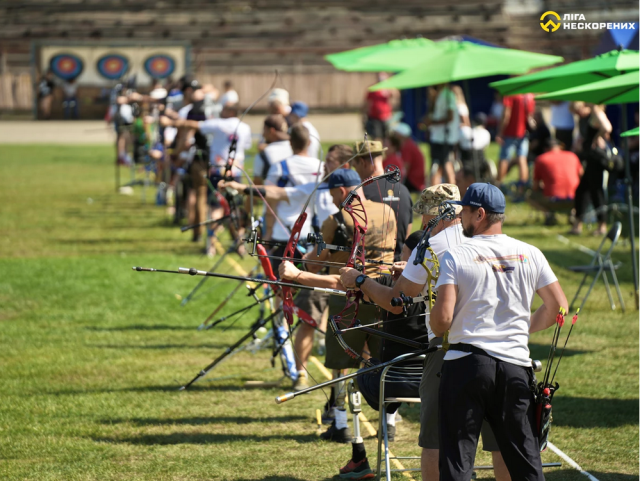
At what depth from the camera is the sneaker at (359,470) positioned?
5.19 meters

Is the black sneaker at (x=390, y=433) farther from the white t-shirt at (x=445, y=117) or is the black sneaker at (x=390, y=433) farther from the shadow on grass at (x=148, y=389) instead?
the white t-shirt at (x=445, y=117)

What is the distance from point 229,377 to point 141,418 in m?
1.15

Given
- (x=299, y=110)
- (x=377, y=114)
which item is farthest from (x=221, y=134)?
(x=377, y=114)

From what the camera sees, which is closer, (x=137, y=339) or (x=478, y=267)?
(x=478, y=267)

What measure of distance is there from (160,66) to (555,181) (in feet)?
83.4

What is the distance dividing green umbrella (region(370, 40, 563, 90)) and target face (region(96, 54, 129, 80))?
2620 cm

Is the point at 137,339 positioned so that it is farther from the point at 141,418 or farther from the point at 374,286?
Answer: the point at 374,286

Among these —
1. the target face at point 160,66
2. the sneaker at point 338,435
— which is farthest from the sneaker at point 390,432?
the target face at point 160,66

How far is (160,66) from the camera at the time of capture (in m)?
35.8

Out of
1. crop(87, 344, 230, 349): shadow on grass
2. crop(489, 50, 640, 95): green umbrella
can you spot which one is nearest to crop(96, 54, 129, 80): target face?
crop(489, 50, 640, 95): green umbrella

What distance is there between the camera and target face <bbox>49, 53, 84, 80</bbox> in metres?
36.6

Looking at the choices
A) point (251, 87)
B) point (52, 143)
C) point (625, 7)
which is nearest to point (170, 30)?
point (251, 87)

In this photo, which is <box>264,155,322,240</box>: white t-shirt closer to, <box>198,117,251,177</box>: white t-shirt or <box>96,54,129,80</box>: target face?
<box>198,117,251,177</box>: white t-shirt

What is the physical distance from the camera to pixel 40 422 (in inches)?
248
